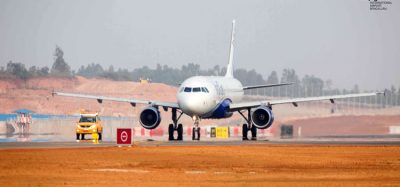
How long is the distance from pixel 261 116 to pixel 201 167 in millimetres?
37202

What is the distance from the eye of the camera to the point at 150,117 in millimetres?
79438

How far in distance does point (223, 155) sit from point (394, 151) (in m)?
10.1

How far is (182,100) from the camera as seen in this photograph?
7662 cm

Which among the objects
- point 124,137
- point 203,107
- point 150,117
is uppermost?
point 203,107

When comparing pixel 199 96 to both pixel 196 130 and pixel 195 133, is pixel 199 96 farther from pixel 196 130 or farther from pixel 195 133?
pixel 195 133

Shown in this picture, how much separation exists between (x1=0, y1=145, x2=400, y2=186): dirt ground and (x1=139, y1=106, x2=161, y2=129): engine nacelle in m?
21.1

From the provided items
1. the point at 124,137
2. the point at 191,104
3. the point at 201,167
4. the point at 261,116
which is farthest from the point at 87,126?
the point at 201,167

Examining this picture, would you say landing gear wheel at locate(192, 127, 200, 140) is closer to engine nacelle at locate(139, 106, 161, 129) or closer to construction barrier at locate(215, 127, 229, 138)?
engine nacelle at locate(139, 106, 161, 129)

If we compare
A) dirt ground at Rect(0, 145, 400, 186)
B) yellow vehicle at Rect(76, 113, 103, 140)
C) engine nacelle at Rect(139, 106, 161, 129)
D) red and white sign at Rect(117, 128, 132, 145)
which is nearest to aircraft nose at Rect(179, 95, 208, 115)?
engine nacelle at Rect(139, 106, 161, 129)

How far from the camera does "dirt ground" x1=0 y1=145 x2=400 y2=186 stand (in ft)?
112

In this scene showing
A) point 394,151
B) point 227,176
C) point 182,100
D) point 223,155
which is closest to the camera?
point 227,176

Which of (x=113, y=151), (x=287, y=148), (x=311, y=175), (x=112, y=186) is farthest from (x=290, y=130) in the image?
(x=112, y=186)

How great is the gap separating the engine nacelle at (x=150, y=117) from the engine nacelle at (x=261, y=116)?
23.5ft

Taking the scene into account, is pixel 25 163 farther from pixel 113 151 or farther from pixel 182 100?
pixel 182 100
